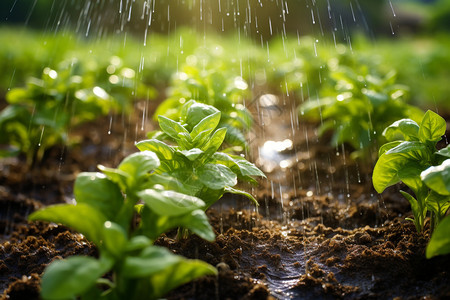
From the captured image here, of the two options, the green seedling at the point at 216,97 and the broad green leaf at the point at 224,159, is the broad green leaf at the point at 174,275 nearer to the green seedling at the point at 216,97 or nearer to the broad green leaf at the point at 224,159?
the broad green leaf at the point at 224,159

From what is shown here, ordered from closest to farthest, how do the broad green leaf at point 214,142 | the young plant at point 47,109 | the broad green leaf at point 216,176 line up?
the broad green leaf at point 216,176 < the broad green leaf at point 214,142 < the young plant at point 47,109

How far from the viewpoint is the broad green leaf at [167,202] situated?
144cm

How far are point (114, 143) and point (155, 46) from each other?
4.98 metres

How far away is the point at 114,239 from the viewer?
4.61 ft

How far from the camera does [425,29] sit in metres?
19.8

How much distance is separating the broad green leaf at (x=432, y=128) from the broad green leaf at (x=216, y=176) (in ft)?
3.08

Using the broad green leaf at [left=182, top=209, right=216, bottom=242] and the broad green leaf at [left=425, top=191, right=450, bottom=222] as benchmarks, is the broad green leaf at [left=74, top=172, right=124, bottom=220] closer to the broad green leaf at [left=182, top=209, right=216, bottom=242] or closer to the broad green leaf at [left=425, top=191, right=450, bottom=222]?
the broad green leaf at [left=182, top=209, right=216, bottom=242]

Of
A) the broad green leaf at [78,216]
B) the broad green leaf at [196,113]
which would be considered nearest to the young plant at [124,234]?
the broad green leaf at [78,216]

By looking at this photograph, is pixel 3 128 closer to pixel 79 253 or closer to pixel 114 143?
pixel 114 143

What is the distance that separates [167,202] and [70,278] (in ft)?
1.30

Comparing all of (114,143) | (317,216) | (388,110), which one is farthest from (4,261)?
(388,110)

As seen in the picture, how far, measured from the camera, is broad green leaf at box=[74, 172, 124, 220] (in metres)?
1.60

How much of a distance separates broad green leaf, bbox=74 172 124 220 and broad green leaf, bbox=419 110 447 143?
1.44 meters

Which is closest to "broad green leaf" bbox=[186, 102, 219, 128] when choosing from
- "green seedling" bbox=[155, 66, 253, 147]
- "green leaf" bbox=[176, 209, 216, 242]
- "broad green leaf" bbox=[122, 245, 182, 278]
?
"green seedling" bbox=[155, 66, 253, 147]
